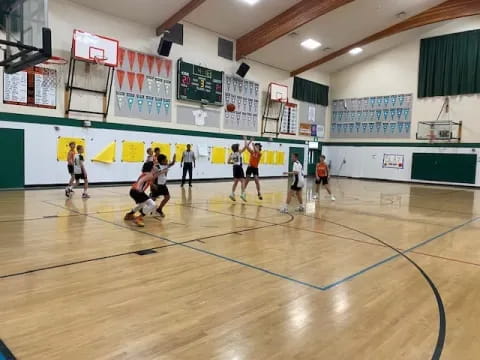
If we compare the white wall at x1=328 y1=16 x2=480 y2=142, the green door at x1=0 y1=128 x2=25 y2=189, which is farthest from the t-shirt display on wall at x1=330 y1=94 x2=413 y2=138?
the green door at x1=0 y1=128 x2=25 y2=189

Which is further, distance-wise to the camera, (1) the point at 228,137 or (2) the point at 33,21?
(1) the point at 228,137

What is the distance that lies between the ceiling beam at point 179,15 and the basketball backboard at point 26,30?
6.89 m

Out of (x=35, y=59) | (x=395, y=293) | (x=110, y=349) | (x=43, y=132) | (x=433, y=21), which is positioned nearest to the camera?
(x=110, y=349)

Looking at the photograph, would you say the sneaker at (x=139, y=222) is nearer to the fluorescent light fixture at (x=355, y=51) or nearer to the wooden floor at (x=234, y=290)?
the wooden floor at (x=234, y=290)

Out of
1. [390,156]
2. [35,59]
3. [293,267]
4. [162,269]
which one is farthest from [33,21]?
[390,156]

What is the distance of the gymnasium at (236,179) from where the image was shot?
268 centimetres

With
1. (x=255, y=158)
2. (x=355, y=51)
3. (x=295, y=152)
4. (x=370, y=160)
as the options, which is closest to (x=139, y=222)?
(x=255, y=158)

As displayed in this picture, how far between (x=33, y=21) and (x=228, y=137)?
442 inches

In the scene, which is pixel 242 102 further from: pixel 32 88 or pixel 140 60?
pixel 32 88

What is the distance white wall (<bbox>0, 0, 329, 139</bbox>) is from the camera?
11.3 meters

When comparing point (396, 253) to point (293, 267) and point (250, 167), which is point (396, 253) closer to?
point (293, 267)

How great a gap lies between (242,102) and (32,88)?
8.89 meters

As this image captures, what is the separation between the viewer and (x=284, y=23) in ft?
48.3

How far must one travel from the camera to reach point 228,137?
16.8 metres
